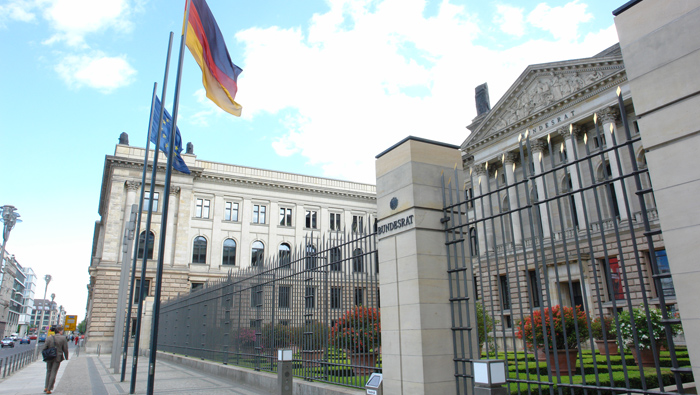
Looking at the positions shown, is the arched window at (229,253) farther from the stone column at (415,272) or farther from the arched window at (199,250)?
the stone column at (415,272)

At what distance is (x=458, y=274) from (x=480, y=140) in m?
29.8

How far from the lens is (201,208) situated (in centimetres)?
4919

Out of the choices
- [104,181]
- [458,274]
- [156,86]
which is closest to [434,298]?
[458,274]

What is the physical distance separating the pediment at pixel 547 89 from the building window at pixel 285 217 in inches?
987

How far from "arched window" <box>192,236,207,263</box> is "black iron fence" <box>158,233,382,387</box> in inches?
1238

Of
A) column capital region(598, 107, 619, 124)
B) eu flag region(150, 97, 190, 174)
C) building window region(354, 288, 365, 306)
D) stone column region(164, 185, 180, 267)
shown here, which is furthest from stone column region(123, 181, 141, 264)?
building window region(354, 288, 365, 306)

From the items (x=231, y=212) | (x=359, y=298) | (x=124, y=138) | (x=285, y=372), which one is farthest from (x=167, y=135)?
(x=231, y=212)

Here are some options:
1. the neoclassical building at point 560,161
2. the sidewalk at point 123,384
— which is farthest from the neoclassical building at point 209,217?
the sidewalk at point 123,384

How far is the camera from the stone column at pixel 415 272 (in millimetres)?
6309

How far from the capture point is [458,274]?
649 cm

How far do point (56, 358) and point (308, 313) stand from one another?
7.35 meters

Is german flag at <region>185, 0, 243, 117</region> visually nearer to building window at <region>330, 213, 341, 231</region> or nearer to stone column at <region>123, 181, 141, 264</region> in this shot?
stone column at <region>123, 181, 141, 264</region>

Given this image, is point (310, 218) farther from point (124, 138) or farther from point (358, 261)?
point (358, 261)

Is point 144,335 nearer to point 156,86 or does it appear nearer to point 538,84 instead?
point 156,86
